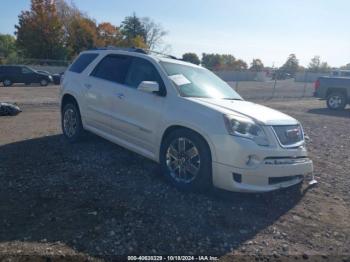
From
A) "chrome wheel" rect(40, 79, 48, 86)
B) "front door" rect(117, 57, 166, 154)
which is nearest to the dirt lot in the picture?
"front door" rect(117, 57, 166, 154)

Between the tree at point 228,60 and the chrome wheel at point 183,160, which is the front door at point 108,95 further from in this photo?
the tree at point 228,60

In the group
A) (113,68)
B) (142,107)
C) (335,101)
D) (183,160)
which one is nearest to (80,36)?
(335,101)

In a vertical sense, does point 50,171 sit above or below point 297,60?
below

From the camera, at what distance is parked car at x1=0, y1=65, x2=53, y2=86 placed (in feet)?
93.6

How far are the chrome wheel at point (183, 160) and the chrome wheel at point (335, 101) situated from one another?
1395 cm

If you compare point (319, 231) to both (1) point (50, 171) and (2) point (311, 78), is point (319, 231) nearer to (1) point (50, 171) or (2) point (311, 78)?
(1) point (50, 171)

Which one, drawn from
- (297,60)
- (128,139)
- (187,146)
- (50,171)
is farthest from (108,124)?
(297,60)

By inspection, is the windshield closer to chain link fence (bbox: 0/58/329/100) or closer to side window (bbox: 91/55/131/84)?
side window (bbox: 91/55/131/84)

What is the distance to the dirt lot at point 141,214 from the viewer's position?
11.8 feet

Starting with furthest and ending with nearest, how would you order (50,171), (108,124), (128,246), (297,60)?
1. (297,60)
2. (108,124)
3. (50,171)
4. (128,246)

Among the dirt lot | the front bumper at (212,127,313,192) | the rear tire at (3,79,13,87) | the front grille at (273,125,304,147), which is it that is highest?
the front grille at (273,125,304,147)

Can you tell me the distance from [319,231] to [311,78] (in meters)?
58.3

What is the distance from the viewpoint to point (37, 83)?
30.6m

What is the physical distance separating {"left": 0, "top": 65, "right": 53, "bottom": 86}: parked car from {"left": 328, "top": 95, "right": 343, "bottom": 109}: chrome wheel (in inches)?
880
